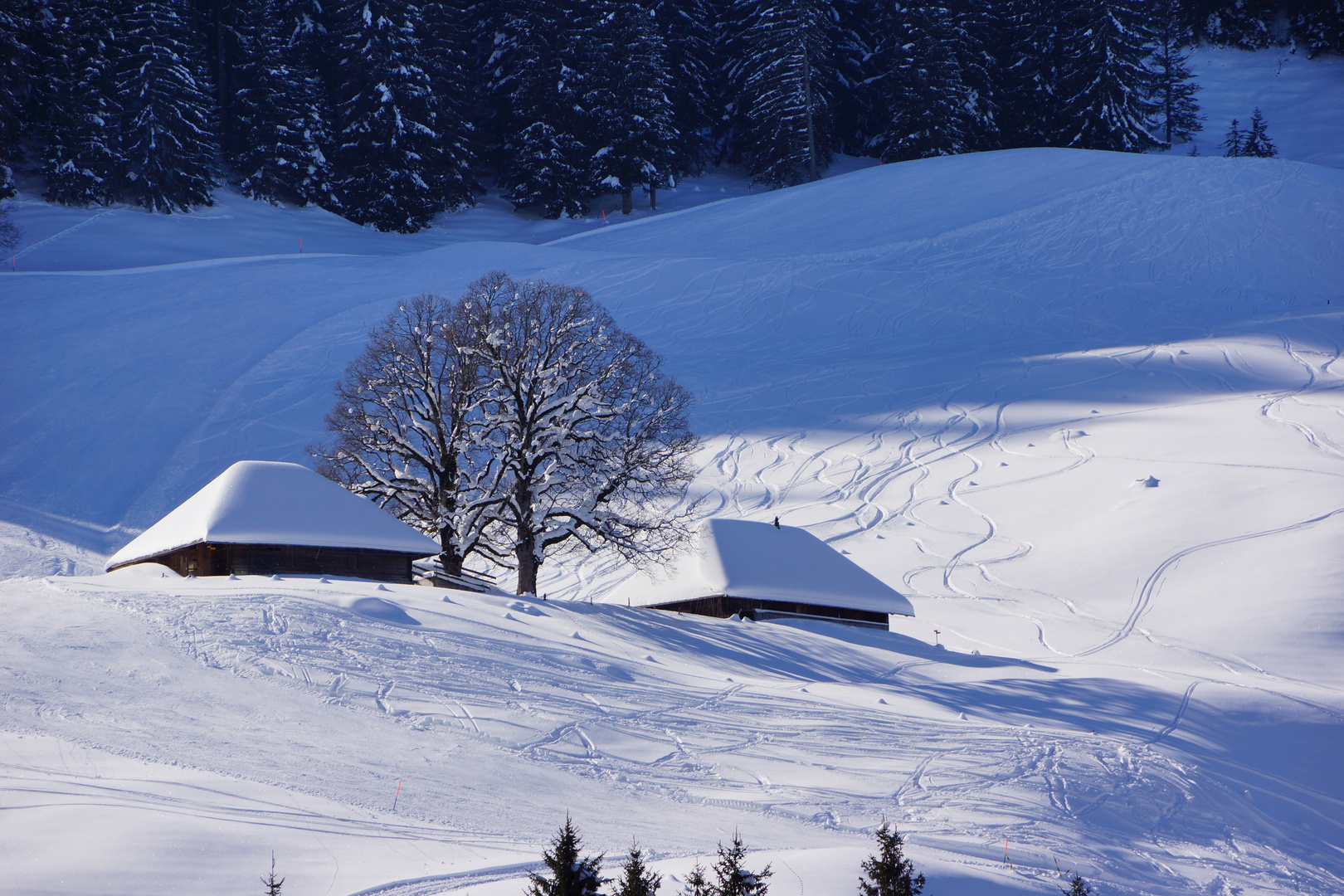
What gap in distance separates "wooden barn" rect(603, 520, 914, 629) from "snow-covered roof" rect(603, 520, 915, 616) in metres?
0.02

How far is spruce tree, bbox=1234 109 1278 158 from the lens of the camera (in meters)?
66.3

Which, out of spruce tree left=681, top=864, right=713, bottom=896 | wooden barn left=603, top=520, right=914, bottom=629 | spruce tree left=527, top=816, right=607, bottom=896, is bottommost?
spruce tree left=681, top=864, right=713, bottom=896

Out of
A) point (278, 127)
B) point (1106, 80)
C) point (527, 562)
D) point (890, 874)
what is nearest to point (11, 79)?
point (278, 127)

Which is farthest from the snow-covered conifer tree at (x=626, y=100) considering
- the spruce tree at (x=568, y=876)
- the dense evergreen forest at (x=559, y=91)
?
the spruce tree at (x=568, y=876)

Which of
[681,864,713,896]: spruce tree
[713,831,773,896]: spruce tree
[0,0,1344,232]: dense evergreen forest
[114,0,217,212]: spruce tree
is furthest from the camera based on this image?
[0,0,1344,232]: dense evergreen forest

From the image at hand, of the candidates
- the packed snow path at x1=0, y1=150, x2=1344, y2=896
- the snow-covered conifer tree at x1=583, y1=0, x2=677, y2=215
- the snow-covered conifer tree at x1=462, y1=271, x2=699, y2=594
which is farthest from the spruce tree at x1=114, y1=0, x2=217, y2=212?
the snow-covered conifer tree at x1=462, y1=271, x2=699, y2=594

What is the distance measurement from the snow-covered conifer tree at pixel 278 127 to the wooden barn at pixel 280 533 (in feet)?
139

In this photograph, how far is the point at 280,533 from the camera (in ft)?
70.8

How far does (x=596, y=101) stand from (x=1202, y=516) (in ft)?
153

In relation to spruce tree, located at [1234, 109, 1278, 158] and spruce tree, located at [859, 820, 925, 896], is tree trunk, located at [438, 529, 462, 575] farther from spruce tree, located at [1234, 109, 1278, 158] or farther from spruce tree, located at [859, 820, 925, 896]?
spruce tree, located at [1234, 109, 1278, 158]

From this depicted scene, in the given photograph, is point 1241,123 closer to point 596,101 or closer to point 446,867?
point 596,101

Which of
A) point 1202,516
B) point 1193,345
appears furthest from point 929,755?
point 1193,345

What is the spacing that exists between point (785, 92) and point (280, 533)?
52547 mm

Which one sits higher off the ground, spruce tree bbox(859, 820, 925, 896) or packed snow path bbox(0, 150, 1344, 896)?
packed snow path bbox(0, 150, 1344, 896)
